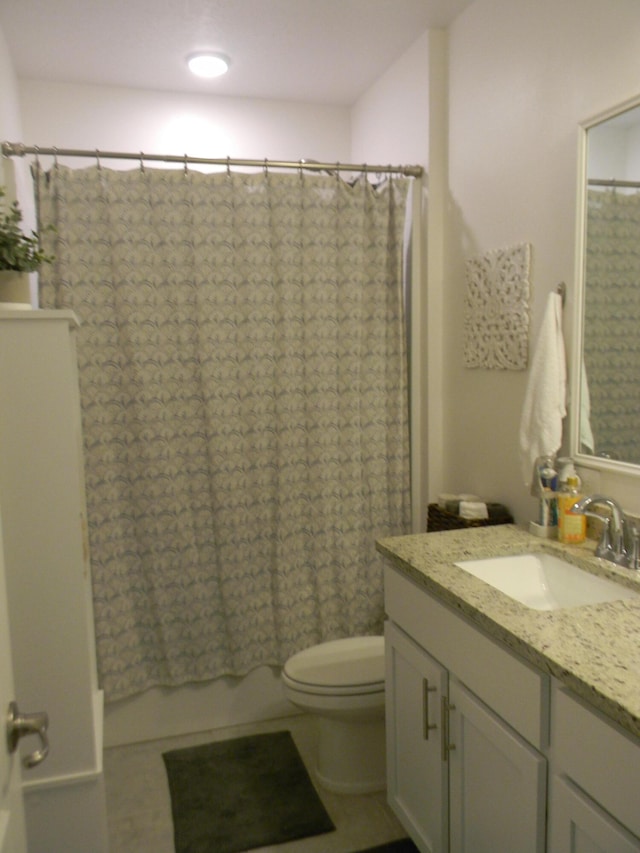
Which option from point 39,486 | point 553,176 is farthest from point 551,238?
point 39,486

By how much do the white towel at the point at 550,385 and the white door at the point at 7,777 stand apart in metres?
1.48

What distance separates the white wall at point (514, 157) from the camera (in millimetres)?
1779

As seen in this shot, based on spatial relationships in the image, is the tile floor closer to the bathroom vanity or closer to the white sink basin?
the bathroom vanity

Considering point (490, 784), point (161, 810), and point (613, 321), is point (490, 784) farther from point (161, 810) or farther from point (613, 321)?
point (161, 810)

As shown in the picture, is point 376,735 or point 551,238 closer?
point 551,238

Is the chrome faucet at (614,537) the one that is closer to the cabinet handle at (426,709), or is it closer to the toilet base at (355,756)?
the cabinet handle at (426,709)

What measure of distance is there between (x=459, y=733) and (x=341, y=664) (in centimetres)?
Answer: 75

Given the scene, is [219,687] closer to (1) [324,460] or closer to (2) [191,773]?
(2) [191,773]

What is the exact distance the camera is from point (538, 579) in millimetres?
1827

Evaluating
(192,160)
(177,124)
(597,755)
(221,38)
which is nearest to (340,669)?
(597,755)

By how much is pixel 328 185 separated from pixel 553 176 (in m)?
0.91

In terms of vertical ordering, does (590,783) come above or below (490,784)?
above

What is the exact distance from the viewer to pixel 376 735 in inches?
89.6

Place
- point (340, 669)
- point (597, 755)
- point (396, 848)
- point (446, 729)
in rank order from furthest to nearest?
1. point (340, 669)
2. point (396, 848)
3. point (446, 729)
4. point (597, 755)
